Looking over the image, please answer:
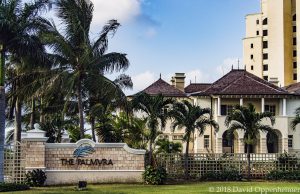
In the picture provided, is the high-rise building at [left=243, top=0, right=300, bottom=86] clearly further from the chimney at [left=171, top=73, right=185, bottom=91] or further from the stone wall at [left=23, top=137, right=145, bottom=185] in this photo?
the stone wall at [left=23, top=137, right=145, bottom=185]

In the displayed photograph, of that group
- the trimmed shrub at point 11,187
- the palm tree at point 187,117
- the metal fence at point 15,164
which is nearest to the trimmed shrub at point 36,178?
the metal fence at point 15,164

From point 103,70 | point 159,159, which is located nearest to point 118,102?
point 103,70

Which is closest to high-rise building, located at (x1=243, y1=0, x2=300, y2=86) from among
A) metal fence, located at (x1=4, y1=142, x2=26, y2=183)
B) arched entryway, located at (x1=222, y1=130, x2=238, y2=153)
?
arched entryway, located at (x1=222, y1=130, x2=238, y2=153)

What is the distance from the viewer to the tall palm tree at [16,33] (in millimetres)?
26328

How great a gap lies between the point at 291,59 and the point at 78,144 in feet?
240

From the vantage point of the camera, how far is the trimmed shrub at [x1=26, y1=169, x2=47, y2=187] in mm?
29141

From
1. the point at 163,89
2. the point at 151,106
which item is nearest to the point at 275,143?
the point at 163,89

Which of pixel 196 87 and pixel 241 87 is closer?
pixel 241 87

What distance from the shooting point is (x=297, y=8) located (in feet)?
316

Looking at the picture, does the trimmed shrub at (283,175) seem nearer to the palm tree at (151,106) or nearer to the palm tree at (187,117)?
the palm tree at (187,117)

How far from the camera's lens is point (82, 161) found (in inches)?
1222

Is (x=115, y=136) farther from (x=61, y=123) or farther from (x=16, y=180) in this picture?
(x=16, y=180)

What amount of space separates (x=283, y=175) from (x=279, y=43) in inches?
2615

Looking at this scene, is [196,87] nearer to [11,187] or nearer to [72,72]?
[72,72]
